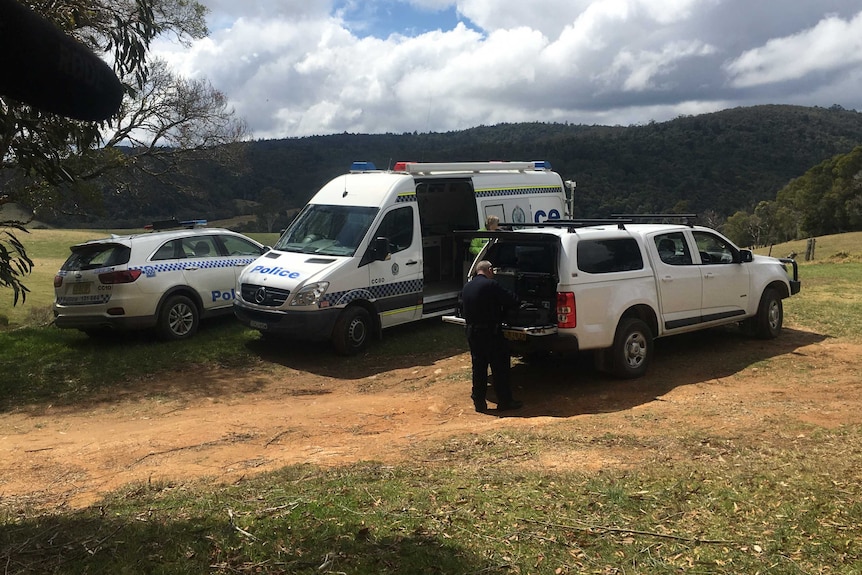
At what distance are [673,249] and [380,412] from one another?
438 cm

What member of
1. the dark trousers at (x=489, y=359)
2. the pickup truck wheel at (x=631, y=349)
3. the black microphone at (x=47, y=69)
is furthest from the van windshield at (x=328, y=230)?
the black microphone at (x=47, y=69)

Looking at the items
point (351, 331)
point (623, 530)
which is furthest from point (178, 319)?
point (623, 530)

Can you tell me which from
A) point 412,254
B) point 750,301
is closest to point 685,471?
point 750,301

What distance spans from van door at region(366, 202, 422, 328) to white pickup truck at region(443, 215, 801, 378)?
205 centimetres

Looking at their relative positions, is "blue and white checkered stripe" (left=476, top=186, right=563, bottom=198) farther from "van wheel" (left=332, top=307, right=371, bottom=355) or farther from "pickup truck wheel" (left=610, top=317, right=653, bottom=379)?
"pickup truck wheel" (left=610, top=317, right=653, bottom=379)

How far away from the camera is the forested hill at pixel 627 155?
1740 inches

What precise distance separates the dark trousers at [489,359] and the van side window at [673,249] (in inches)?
104

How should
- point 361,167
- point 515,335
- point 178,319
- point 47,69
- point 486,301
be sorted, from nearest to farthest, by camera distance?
1. point 47,69
2. point 486,301
3. point 515,335
4. point 178,319
5. point 361,167

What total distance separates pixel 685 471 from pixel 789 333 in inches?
274

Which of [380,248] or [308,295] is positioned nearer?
[308,295]

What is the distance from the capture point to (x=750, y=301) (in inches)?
402

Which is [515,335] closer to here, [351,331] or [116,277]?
[351,331]

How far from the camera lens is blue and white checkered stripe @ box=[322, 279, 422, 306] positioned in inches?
395

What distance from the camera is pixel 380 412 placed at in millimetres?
7863
